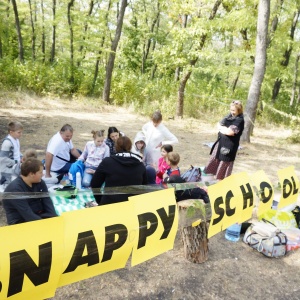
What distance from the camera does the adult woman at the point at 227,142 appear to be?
465cm

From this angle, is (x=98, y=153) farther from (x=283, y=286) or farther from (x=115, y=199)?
(x=283, y=286)

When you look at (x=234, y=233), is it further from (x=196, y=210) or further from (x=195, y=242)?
(x=196, y=210)

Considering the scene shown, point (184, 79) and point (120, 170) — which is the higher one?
point (184, 79)

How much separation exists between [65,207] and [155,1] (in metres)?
22.1

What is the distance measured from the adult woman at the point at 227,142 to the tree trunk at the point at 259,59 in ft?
14.8

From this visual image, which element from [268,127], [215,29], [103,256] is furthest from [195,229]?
[268,127]

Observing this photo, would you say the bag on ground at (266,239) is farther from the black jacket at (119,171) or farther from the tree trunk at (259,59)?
the tree trunk at (259,59)

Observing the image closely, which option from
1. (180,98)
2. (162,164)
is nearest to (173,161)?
(162,164)

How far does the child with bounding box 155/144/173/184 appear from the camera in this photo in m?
4.75

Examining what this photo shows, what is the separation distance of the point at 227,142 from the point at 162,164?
3.81 feet

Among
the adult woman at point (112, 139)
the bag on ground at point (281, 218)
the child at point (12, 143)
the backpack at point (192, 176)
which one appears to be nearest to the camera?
the bag on ground at point (281, 218)

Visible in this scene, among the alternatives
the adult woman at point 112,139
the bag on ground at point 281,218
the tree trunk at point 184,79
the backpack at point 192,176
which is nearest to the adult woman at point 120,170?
the backpack at point 192,176

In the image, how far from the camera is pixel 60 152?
16.1ft

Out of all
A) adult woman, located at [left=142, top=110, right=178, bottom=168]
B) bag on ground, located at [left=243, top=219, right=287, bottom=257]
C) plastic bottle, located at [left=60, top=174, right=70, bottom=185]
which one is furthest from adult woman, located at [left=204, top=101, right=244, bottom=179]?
plastic bottle, located at [left=60, top=174, right=70, bottom=185]
